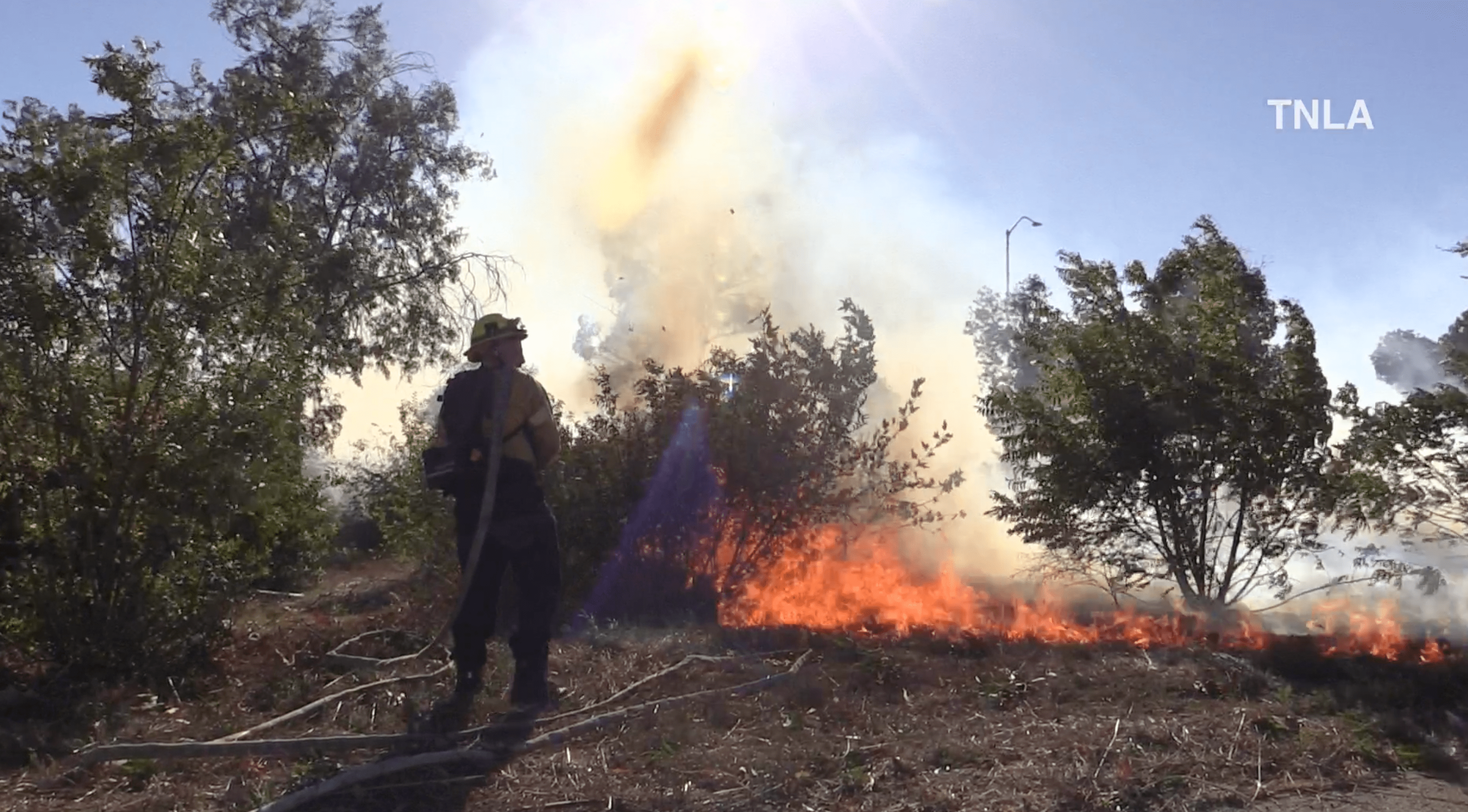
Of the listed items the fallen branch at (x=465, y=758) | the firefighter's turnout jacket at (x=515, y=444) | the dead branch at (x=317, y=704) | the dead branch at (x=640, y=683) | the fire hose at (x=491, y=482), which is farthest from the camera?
the firefighter's turnout jacket at (x=515, y=444)

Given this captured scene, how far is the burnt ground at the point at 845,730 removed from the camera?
439 cm

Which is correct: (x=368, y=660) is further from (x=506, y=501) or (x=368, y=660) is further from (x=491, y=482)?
(x=491, y=482)

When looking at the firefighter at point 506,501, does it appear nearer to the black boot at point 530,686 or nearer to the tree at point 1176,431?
the black boot at point 530,686

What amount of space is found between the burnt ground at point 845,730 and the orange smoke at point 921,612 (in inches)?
27.0

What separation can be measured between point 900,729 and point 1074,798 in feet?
3.61

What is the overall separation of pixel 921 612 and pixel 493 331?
4.80 meters

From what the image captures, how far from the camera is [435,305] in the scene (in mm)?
20719

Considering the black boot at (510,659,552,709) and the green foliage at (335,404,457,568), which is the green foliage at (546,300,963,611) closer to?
the green foliage at (335,404,457,568)

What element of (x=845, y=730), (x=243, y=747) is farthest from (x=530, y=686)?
(x=845, y=730)

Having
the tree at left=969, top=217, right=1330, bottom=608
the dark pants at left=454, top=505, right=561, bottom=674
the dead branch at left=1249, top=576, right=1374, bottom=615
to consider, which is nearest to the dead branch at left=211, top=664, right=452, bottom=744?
the dark pants at left=454, top=505, right=561, bottom=674

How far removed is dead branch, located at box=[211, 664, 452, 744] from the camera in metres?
5.05

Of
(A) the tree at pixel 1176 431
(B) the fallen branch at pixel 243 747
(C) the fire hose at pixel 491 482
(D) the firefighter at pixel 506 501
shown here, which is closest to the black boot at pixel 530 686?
(D) the firefighter at pixel 506 501

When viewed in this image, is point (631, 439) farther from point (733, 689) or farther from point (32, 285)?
point (32, 285)

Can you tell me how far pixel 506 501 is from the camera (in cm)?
574
